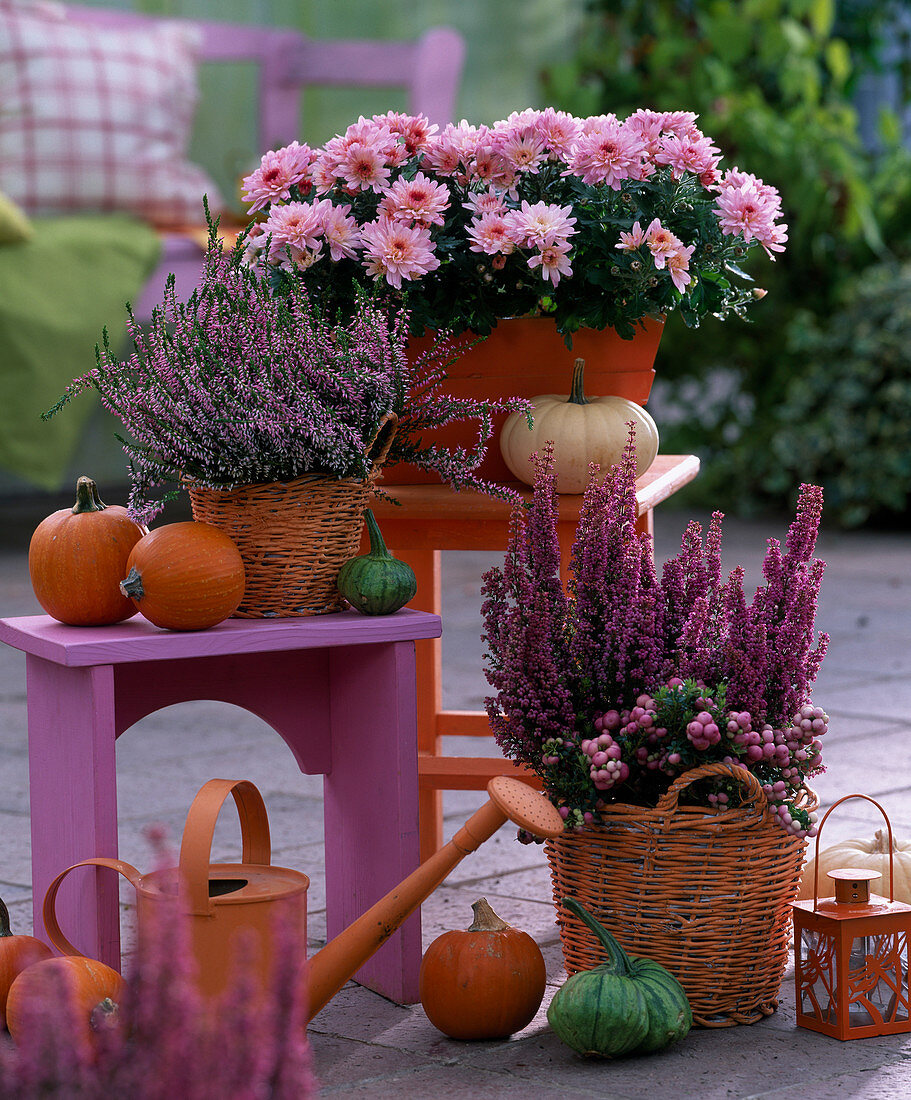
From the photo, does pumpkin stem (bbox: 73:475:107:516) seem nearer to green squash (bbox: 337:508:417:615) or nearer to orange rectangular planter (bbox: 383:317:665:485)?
green squash (bbox: 337:508:417:615)

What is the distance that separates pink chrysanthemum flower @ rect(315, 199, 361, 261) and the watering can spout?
0.73m

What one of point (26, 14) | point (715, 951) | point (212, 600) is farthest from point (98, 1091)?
point (26, 14)

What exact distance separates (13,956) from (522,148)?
3.73ft

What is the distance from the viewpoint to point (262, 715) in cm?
193

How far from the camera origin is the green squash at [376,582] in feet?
5.93

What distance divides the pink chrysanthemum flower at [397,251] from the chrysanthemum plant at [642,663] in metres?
0.32

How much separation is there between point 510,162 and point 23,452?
10.7 ft

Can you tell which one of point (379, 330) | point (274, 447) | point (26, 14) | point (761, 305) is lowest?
point (274, 447)

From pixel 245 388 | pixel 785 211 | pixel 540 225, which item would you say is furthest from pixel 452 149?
pixel 785 211

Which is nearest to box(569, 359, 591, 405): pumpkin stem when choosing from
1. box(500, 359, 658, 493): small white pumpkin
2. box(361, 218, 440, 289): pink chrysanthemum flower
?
box(500, 359, 658, 493): small white pumpkin

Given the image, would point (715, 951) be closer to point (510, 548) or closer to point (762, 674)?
point (762, 674)

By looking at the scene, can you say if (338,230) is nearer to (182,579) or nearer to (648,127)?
(648,127)

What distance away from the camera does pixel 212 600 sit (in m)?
1.70

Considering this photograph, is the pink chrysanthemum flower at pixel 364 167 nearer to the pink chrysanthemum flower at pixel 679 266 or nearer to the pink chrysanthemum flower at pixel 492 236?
the pink chrysanthemum flower at pixel 492 236
